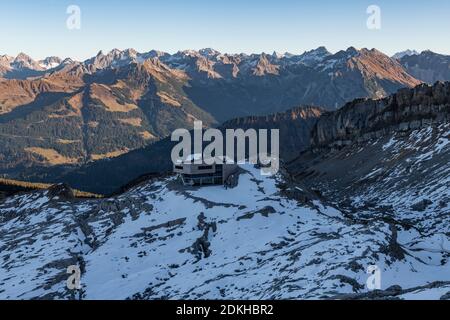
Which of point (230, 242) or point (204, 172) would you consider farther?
point (204, 172)

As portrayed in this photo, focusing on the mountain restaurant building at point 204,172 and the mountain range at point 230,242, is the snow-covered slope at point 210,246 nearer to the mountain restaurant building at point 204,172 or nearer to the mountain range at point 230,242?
the mountain range at point 230,242

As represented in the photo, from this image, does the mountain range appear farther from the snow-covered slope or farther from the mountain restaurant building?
the mountain restaurant building

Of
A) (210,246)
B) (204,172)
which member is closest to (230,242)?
(210,246)

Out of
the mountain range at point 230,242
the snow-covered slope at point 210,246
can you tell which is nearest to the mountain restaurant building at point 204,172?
the mountain range at point 230,242

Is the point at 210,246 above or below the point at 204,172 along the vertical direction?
below

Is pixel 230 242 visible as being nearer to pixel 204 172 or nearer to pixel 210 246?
pixel 210 246

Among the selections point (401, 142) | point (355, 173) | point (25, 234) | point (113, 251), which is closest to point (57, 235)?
point (25, 234)

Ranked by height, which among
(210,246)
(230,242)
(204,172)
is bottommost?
(210,246)

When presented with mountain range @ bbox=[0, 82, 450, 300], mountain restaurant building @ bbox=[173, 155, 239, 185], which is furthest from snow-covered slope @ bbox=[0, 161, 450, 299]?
mountain restaurant building @ bbox=[173, 155, 239, 185]
